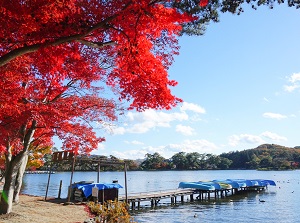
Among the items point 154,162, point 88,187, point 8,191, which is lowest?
point 8,191

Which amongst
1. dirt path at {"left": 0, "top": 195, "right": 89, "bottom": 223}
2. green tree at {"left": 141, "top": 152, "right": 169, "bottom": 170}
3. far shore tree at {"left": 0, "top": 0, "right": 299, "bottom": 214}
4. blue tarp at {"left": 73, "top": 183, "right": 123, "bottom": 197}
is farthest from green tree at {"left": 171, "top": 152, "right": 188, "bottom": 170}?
far shore tree at {"left": 0, "top": 0, "right": 299, "bottom": 214}

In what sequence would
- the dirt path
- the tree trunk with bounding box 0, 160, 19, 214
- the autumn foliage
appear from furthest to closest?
1. the tree trunk with bounding box 0, 160, 19, 214
2. the dirt path
3. the autumn foliage

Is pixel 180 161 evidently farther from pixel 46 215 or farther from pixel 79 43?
pixel 79 43

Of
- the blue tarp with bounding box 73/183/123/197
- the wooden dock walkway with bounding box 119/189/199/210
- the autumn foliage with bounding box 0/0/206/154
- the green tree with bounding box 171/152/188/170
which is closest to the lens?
the autumn foliage with bounding box 0/0/206/154

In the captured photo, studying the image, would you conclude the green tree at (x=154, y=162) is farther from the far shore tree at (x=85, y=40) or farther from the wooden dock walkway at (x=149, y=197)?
the far shore tree at (x=85, y=40)

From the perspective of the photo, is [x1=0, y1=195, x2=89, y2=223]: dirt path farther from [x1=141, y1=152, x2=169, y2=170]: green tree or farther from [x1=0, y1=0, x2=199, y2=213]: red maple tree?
[x1=141, y1=152, x2=169, y2=170]: green tree

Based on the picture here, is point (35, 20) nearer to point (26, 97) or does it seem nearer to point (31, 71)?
point (31, 71)

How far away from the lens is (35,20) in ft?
20.3

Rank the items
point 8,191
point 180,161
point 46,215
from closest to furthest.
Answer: point 8,191, point 46,215, point 180,161

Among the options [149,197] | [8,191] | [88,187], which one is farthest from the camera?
[149,197]

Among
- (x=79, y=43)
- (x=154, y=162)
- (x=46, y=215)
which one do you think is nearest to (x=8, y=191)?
(x=46, y=215)

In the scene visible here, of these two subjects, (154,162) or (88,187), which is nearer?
(88,187)

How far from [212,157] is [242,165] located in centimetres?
2131

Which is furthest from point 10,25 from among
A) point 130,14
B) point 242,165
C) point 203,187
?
point 242,165
